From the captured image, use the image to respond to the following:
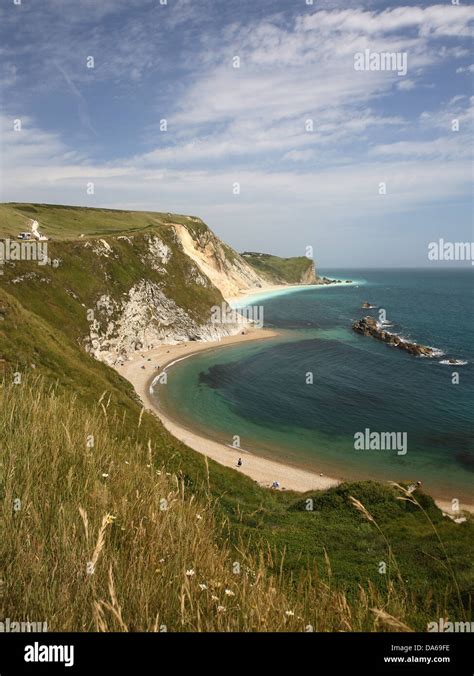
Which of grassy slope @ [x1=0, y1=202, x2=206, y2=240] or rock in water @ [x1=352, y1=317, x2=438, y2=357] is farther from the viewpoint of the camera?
grassy slope @ [x1=0, y1=202, x2=206, y2=240]

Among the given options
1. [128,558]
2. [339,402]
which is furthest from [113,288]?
[128,558]

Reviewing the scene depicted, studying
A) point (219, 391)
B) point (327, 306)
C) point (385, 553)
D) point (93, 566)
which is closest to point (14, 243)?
point (219, 391)

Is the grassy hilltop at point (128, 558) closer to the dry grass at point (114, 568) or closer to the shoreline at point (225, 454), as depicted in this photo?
the dry grass at point (114, 568)

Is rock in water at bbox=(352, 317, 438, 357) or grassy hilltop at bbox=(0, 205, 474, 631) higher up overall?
grassy hilltop at bbox=(0, 205, 474, 631)

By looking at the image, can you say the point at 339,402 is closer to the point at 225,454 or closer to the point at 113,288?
the point at 225,454

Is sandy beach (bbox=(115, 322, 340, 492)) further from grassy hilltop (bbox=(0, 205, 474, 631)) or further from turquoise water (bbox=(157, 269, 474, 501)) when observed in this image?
grassy hilltop (bbox=(0, 205, 474, 631))
